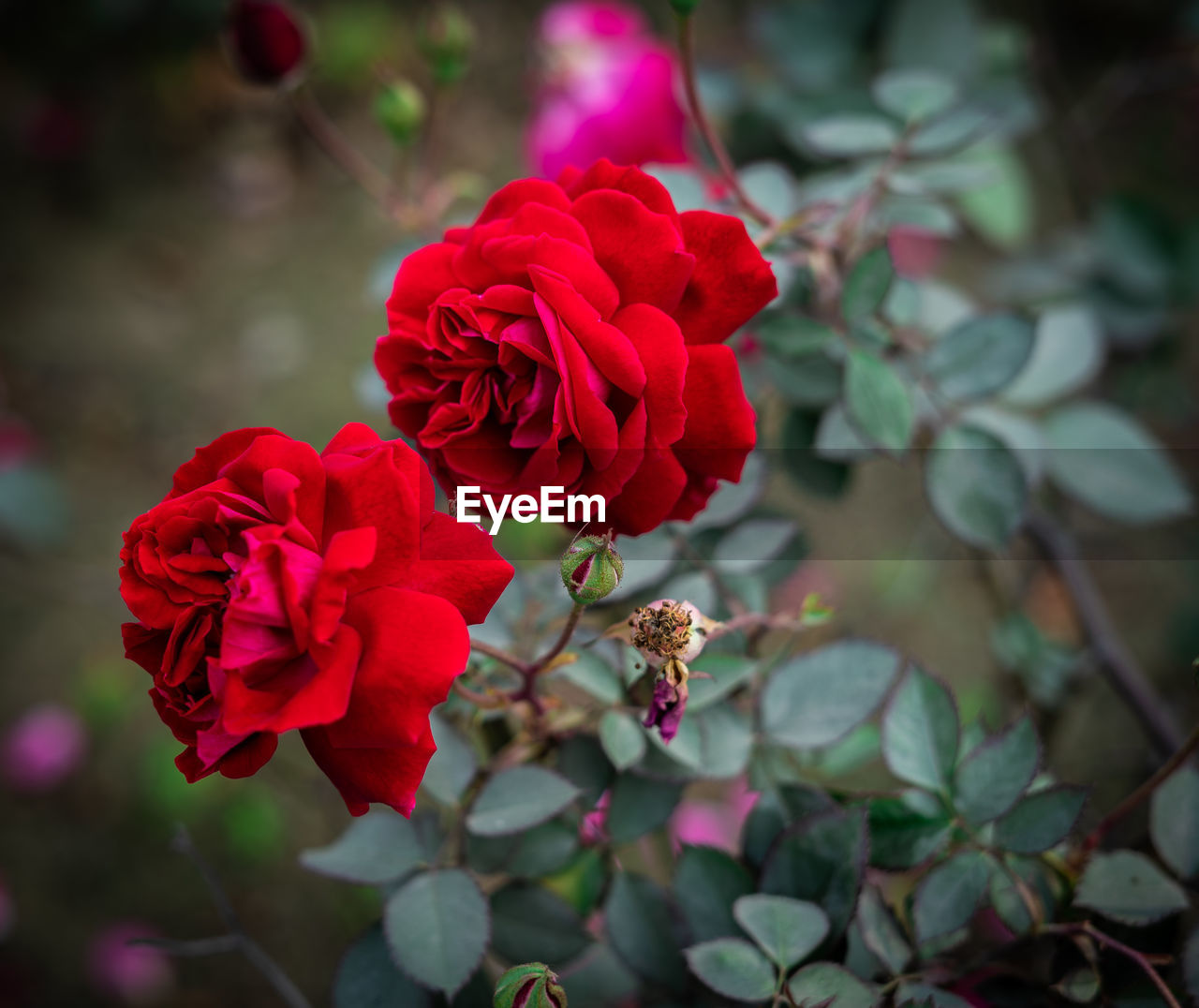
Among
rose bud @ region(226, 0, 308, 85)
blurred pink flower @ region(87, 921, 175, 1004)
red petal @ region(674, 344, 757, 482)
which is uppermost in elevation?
rose bud @ region(226, 0, 308, 85)

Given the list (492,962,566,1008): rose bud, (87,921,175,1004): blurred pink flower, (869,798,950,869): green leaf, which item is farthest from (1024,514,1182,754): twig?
(87,921,175,1004): blurred pink flower

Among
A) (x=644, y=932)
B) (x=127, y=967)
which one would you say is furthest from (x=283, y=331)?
(x=644, y=932)

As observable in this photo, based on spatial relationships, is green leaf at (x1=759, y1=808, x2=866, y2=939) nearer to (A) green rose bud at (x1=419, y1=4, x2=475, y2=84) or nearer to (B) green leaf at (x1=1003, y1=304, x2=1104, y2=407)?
(B) green leaf at (x1=1003, y1=304, x2=1104, y2=407)

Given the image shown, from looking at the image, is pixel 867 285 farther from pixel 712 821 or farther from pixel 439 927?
pixel 712 821

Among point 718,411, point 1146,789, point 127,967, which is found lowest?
point 127,967

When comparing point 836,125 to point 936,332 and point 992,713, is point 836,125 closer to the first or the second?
point 936,332

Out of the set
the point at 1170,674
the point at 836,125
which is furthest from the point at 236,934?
the point at 1170,674
